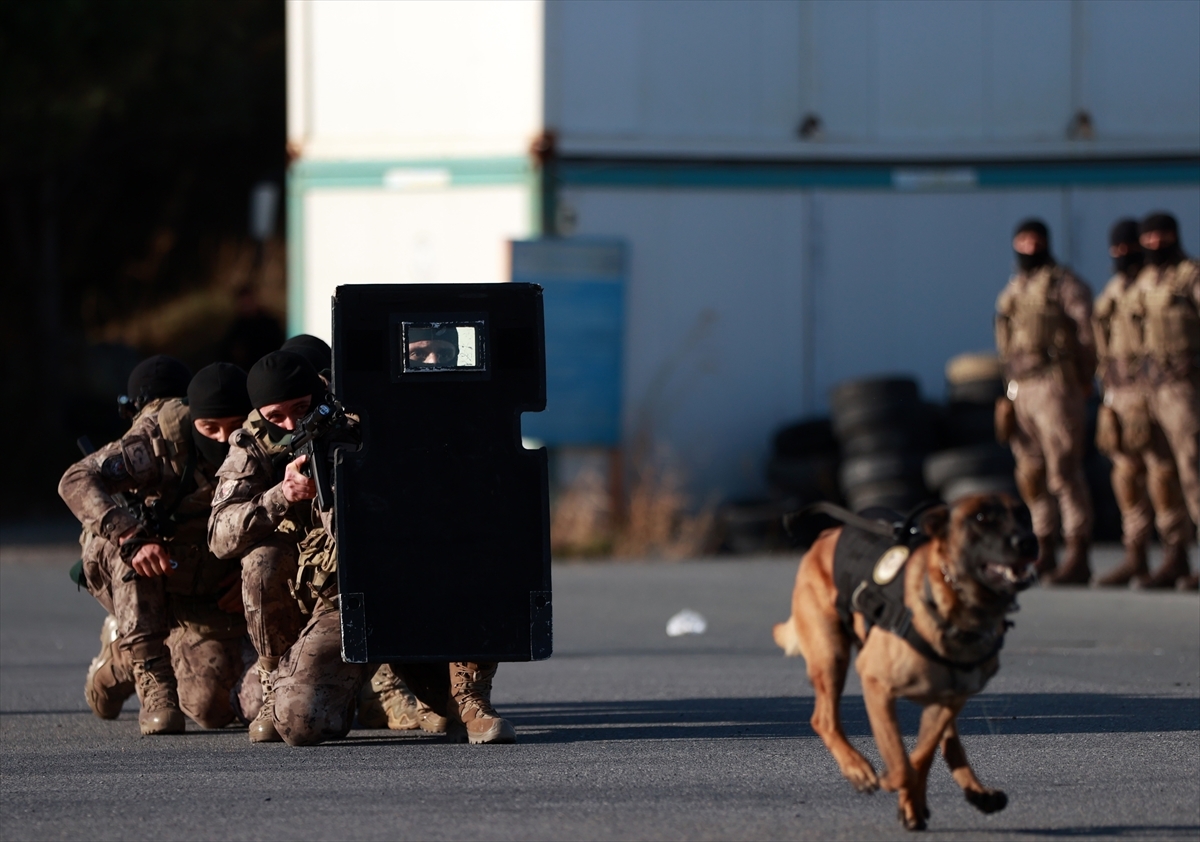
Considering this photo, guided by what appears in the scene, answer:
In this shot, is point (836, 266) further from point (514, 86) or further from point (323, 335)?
point (323, 335)

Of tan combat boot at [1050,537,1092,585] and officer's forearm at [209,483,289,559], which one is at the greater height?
officer's forearm at [209,483,289,559]

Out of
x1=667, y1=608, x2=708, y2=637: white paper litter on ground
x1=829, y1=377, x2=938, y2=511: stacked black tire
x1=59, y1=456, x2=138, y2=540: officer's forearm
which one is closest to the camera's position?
x1=59, y1=456, x2=138, y2=540: officer's forearm

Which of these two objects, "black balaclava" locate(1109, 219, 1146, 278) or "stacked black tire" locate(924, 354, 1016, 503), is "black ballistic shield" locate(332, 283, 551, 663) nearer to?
"black balaclava" locate(1109, 219, 1146, 278)

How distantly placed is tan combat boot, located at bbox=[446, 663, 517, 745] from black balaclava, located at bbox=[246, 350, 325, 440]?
1218 millimetres

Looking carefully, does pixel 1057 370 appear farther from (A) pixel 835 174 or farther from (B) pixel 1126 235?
(A) pixel 835 174

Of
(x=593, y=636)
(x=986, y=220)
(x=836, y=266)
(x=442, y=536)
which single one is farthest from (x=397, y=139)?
(x=442, y=536)

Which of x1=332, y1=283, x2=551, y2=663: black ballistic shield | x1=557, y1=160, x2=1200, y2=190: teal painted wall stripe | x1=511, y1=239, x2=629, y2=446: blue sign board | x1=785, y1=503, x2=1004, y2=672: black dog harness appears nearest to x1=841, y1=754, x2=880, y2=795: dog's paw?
x1=785, y1=503, x2=1004, y2=672: black dog harness

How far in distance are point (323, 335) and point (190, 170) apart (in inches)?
442

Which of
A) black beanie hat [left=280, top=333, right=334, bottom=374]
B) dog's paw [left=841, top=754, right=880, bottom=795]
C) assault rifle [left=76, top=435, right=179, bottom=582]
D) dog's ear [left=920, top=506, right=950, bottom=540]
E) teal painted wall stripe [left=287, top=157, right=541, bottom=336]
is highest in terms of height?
teal painted wall stripe [left=287, top=157, right=541, bottom=336]

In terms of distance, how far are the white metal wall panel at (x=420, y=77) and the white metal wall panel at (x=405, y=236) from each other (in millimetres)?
388

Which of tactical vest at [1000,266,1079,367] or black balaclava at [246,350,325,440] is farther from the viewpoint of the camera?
tactical vest at [1000,266,1079,367]

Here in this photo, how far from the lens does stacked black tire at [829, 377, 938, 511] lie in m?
14.7

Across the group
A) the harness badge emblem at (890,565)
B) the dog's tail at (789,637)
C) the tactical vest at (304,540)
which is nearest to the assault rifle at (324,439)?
the tactical vest at (304,540)

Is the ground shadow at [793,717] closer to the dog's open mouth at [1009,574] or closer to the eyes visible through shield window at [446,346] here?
the eyes visible through shield window at [446,346]
